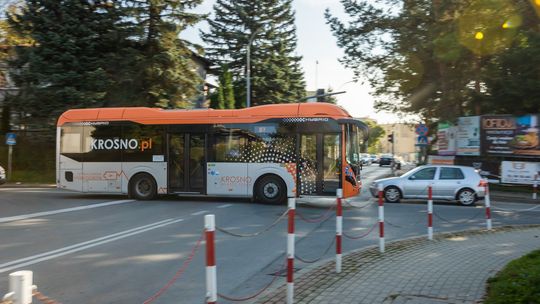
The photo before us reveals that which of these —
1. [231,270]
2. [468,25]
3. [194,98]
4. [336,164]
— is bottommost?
[231,270]

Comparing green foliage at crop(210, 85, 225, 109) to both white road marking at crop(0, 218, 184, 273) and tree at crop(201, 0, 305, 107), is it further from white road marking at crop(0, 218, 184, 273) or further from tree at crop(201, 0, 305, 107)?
white road marking at crop(0, 218, 184, 273)

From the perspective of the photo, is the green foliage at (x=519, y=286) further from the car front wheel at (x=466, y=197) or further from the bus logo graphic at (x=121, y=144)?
the bus logo graphic at (x=121, y=144)

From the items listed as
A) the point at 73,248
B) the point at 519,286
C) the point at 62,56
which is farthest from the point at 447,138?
the point at 519,286

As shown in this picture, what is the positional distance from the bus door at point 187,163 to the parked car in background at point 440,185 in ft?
21.7

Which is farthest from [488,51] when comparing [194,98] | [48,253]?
[48,253]

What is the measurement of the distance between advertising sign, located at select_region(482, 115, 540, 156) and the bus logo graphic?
16948 millimetres

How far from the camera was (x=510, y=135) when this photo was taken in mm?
23781

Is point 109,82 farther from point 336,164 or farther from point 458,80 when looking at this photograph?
point 458,80

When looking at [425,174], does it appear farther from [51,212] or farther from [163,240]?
[51,212]

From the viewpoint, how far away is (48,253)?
8164 millimetres

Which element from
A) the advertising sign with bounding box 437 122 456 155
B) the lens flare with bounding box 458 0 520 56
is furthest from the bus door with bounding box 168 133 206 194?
the advertising sign with bounding box 437 122 456 155

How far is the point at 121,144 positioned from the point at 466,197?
12.5m

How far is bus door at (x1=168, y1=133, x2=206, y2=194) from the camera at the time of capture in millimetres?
16891

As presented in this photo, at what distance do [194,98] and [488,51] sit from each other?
18.3 meters
